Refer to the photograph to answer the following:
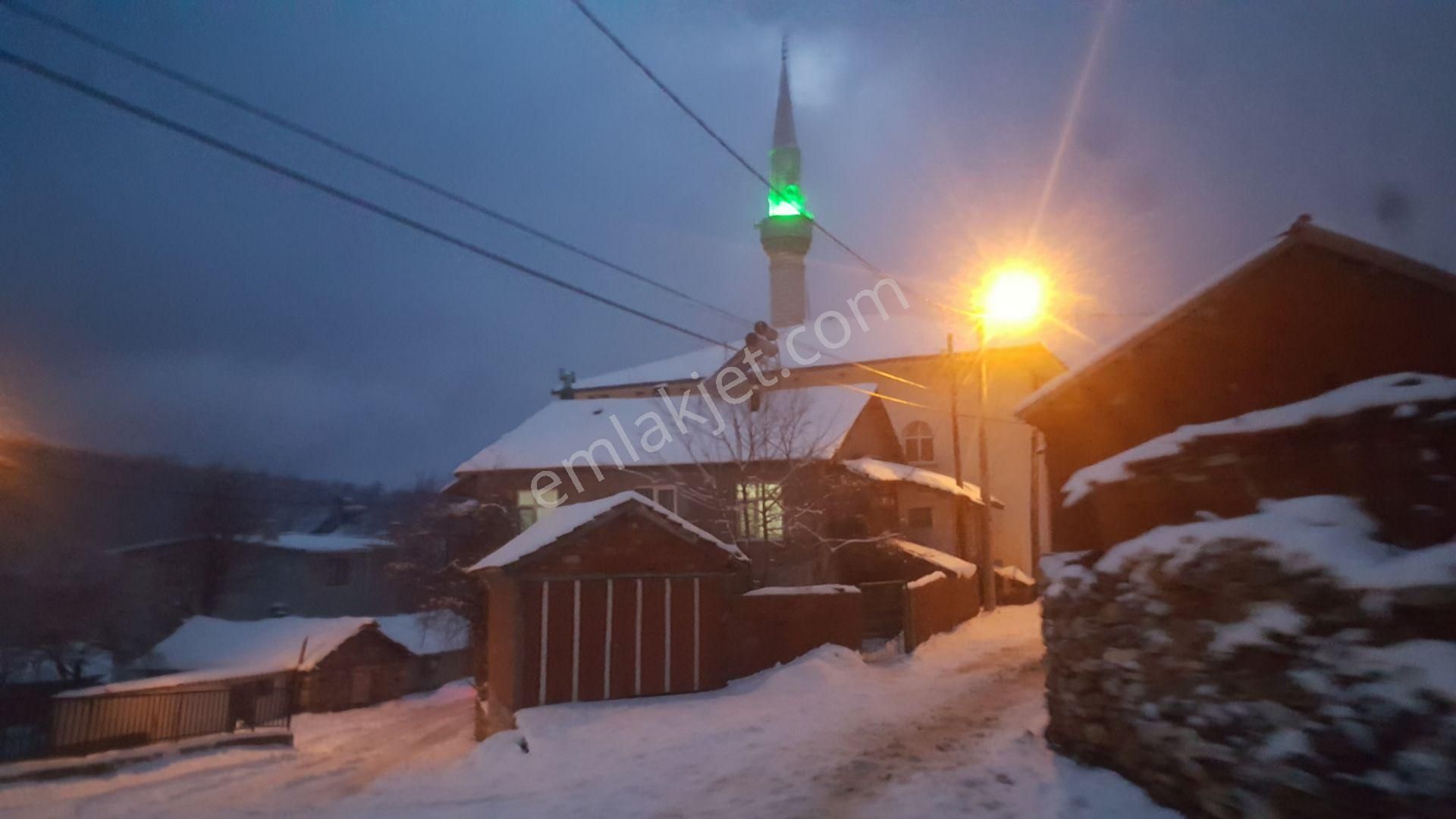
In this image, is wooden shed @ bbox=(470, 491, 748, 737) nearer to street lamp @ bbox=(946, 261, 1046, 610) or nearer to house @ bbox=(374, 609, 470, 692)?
street lamp @ bbox=(946, 261, 1046, 610)

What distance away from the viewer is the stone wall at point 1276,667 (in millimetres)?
4793

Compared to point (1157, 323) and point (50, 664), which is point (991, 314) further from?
point (50, 664)

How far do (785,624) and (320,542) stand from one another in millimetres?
39154

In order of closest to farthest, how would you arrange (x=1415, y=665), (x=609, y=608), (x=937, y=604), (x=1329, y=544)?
1. (x=1415, y=665)
2. (x=1329, y=544)
3. (x=609, y=608)
4. (x=937, y=604)

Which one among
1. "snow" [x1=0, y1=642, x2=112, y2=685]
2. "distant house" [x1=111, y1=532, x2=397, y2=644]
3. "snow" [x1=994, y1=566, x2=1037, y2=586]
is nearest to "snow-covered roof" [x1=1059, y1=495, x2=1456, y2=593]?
"snow" [x1=994, y1=566, x2=1037, y2=586]

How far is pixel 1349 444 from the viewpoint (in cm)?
620

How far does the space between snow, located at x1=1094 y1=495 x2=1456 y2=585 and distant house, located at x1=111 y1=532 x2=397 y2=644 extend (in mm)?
42783

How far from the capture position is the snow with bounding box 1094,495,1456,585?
4.95m

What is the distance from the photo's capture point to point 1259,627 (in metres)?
5.98

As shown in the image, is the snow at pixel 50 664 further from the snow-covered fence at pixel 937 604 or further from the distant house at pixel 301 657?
the snow-covered fence at pixel 937 604

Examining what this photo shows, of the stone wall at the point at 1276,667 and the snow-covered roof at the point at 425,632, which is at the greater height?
the stone wall at the point at 1276,667

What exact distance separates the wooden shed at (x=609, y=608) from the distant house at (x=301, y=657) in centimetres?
2185

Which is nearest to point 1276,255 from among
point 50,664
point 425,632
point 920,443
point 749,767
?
point 749,767

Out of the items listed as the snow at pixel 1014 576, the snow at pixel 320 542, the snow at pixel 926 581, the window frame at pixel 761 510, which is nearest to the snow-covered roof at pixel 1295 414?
the snow at pixel 926 581
